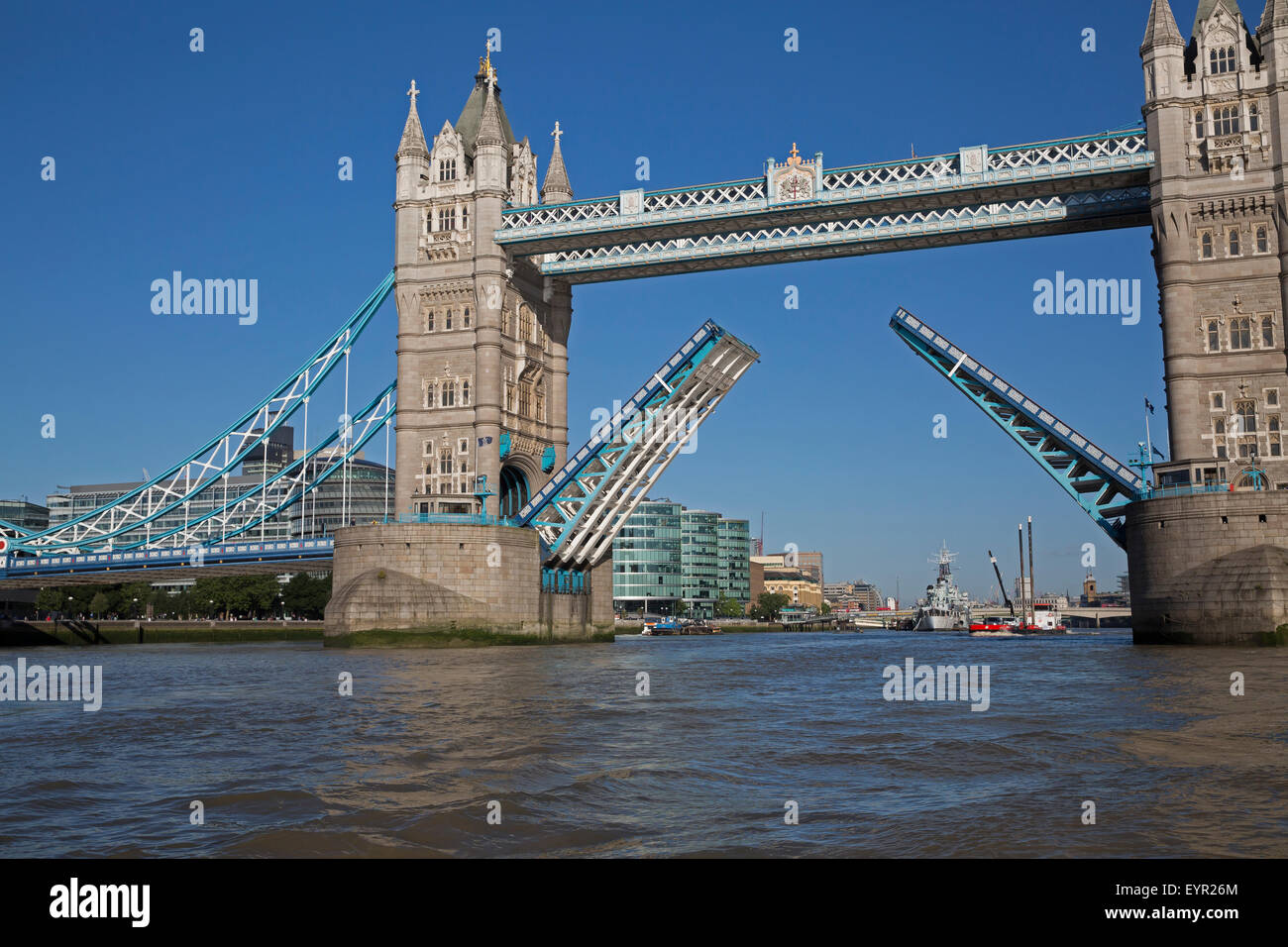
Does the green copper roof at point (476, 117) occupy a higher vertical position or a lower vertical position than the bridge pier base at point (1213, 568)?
higher

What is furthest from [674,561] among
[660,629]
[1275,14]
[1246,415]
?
[1275,14]

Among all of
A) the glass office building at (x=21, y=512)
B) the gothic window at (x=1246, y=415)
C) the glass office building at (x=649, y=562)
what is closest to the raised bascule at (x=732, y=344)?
the gothic window at (x=1246, y=415)

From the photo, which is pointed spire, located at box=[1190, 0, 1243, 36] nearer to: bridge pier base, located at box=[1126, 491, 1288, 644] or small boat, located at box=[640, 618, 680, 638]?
bridge pier base, located at box=[1126, 491, 1288, 644]

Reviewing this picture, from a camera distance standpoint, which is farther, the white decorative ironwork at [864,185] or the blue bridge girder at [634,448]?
the blue bridge girder at [634,448]

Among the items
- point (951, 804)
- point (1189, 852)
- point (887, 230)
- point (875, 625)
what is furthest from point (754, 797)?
point (875, 625)

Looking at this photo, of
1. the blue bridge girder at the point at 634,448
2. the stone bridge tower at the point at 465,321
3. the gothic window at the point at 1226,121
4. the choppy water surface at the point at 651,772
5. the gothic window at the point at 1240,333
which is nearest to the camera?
the choppy water surface at the point at 651,772

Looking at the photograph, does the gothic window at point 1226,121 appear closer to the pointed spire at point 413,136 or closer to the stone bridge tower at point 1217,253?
the stone bridge tower at point 1217,253

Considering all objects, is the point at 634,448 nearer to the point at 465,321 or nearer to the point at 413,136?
the point at 465,321
